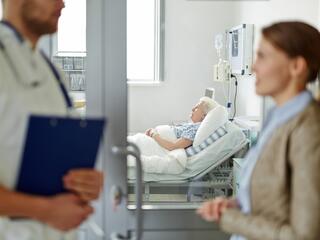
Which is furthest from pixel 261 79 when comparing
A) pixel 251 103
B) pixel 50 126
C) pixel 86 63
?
pixel 86 63

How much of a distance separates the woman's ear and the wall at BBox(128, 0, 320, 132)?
715mm

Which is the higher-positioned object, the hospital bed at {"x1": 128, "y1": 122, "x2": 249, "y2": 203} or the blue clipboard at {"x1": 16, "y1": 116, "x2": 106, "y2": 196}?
the blue clipboard at {"x1": 16, "y1": 116, "x2": 106, "y2": 196}

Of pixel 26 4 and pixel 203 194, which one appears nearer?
pixel 26 4

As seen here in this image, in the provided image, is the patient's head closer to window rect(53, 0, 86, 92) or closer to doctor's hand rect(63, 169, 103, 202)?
window rect(53, 0, 86, 92)

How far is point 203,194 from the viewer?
81.1 inches

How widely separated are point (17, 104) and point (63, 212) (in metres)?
0.27

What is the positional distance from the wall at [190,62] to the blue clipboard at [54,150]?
83 centimetres

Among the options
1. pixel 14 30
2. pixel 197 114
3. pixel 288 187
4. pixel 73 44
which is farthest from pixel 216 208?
pixel 73 44

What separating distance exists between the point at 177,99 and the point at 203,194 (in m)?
0.44

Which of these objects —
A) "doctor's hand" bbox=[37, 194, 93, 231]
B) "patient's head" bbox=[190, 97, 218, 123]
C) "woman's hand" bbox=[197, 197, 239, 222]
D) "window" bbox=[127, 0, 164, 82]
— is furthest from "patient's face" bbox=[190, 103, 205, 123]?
"doctor's hand" bbox=[37, 194, 93, 231]

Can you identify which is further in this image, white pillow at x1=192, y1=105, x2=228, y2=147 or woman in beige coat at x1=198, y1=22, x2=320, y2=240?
white pillow at x1=192, y1=105, x2=228, y2=147

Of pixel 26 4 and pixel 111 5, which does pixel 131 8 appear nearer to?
pixel 111 5

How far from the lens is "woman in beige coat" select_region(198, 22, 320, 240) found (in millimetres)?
1078

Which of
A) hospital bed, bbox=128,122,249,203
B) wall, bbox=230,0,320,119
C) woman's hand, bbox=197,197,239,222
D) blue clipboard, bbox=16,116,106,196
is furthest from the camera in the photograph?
hospital bed, bbox=128,122,249,203
